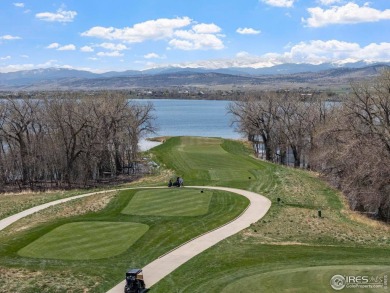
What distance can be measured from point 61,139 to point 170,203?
29591 mm

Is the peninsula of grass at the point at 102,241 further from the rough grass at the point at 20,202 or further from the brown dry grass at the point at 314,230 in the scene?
the rough grass at the point at 20,202

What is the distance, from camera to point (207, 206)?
37094 mm

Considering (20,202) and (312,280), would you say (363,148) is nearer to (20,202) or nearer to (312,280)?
(312,280)

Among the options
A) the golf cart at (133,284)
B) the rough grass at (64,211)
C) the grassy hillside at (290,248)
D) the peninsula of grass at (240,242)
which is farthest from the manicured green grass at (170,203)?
the golf cart at (133,284)

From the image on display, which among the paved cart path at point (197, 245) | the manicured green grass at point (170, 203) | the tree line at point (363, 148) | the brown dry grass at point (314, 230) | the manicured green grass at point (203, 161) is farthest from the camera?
the manicured green grass at point (203, 161)

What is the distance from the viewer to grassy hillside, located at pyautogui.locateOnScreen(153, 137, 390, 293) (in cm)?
2044

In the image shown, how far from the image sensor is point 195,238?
1155 inches

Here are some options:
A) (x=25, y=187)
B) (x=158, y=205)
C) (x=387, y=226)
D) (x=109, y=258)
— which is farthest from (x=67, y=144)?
(x=387, y=226)

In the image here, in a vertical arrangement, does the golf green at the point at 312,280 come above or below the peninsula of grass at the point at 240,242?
above

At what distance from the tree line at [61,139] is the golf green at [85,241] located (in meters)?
27.4

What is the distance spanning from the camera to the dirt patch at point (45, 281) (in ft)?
69.9

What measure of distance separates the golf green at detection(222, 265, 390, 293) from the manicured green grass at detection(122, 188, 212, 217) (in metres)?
14.5

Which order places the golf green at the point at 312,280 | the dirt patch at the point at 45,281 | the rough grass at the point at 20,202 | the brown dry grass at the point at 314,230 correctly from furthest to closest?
the rough grass at the point at 20,202 → the brown dry grass at the point at 314,230 → the dirt patch at the point at 45,281 → the golf green at the point at 312,280

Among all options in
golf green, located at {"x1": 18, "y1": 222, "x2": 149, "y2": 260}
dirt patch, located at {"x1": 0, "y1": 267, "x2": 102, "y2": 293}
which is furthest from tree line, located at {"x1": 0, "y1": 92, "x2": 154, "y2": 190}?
dirt patch, located at {"x1": 0, "y1": 267, "x2": 102, "y2": 293}
